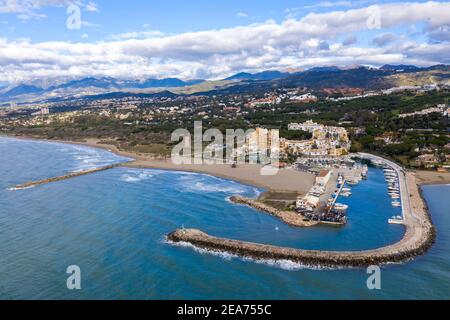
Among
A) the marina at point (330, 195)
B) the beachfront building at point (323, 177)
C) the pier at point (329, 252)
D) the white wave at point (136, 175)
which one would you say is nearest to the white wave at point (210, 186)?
the white wave at point (136, 175)

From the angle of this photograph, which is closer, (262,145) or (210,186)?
(210,186)

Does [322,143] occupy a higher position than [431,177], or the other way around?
[322,143]

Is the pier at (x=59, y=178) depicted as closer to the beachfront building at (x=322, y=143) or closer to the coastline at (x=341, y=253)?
the coastline at (x=341, y=253)

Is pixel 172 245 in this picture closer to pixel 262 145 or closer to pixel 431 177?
pixel 431 177

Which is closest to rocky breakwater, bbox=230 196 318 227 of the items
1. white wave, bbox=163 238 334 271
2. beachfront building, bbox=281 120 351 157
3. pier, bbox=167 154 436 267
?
pier, bbox=167 154 436 267

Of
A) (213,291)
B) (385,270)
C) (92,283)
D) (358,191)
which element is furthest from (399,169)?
(92,283)

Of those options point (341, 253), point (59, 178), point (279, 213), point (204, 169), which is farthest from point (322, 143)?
point (341, 253)
